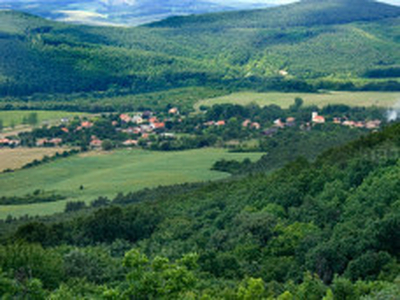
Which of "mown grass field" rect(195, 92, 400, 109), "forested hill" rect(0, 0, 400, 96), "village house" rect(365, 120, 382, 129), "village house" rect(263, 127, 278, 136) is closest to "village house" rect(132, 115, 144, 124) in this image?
A: "mown grass field" rect(195, 92, 400, 109)

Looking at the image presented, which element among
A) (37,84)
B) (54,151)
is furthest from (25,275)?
(37,84)

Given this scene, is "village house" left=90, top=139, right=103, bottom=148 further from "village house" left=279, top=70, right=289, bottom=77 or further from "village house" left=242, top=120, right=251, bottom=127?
"village house" left=279, top=70, right=289, bottom=77

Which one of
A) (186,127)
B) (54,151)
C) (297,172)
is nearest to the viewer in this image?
(297,172)

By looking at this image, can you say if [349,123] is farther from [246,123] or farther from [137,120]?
[137,120]

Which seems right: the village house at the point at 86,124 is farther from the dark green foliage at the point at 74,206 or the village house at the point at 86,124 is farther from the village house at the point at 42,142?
the dark green foliage at the point at 74,206

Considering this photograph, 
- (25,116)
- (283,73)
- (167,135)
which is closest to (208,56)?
(283,73)

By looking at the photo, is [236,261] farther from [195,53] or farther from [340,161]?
[195,53]

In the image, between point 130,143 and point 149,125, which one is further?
point 149,125
